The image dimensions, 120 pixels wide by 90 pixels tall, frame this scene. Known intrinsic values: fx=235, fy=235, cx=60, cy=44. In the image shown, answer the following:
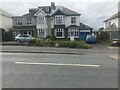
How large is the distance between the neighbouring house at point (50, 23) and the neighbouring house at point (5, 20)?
8.82ft

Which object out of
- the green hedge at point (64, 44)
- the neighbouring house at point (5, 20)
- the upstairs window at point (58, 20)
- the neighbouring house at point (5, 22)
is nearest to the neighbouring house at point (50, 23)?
the upstairs window at point (58, 20)

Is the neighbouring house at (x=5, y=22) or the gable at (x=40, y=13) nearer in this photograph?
the neighbouring house at (x=5, y=22)

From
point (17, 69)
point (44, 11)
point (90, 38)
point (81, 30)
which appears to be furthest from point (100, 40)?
point (17, 69)

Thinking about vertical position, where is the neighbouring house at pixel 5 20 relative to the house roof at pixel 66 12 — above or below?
below

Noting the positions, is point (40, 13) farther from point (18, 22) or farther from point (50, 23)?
point (18, 22)

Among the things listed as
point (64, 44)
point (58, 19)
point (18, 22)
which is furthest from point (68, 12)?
point (64, 44)

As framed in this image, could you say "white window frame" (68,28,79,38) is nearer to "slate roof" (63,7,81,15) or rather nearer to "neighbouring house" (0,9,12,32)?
"slate roof" (63,7,81,15)

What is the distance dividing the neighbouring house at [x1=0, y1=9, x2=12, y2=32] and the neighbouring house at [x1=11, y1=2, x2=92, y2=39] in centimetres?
269

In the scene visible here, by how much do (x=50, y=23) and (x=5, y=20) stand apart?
11.3 meters

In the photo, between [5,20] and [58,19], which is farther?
[5,20]

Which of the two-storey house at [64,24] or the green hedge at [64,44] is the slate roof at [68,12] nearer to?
the two-storey house at [64,24]

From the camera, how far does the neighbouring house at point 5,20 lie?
54453 mm

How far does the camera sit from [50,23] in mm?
52656

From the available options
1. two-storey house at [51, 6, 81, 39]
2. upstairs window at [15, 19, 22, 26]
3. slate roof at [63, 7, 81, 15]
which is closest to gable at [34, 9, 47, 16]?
two-storey house at [51, 6, 81, 39]
